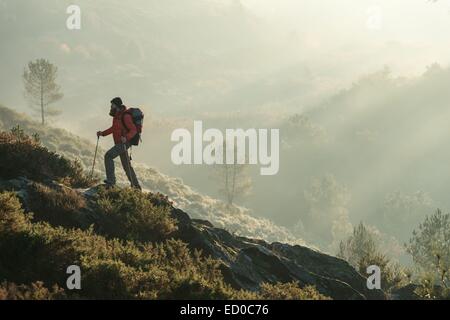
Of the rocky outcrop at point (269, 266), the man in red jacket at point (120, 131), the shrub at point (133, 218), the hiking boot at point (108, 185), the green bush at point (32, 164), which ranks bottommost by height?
the rocky outcrop at point (269, 266)

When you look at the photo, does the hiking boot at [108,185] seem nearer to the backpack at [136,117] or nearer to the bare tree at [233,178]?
the backpack at [136,117]

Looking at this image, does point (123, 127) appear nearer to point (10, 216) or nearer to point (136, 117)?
point (136, 117)

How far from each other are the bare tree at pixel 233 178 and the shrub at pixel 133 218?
199 feet

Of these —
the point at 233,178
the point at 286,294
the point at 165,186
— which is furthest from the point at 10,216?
the point at 233,178

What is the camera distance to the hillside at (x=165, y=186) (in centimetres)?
5797

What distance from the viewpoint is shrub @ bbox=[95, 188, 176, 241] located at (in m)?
9.77

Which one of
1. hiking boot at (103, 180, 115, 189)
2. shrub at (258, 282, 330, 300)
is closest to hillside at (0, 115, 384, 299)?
shrub at (258, 282, 330, 300)

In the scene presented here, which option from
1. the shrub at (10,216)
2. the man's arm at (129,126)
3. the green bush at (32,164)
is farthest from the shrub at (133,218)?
the man's arm at (129,126)

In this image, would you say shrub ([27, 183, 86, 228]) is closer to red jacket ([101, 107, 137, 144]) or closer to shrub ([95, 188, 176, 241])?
shrub ([95, 188, 176, 241])

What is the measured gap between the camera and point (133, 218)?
9.87m

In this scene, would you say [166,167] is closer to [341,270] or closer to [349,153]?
[349,153]

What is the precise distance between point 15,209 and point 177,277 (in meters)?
3.09
